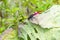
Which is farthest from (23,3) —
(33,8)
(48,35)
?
(48,35)

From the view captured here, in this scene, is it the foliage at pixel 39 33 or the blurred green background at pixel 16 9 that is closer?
the foliage at pixel 39 33

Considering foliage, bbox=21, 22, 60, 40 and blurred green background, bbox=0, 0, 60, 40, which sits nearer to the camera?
foliage, bbox=21, 22, 60, 40

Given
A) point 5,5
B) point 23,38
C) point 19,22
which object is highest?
point 5,5

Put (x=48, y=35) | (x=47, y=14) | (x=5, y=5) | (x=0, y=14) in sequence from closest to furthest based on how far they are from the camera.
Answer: (x=48, y=35) < (x=47, y=14) < (x=5, y=5) < (x=0, y=14)

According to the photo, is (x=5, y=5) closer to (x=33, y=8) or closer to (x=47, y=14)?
(x=33, y=8)

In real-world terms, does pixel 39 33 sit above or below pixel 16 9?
below

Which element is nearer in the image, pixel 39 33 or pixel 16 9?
pixel 39 33

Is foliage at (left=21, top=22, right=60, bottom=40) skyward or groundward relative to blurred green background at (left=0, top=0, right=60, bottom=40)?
groundward

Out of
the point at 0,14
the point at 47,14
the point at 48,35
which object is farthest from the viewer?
the point at 0,14
